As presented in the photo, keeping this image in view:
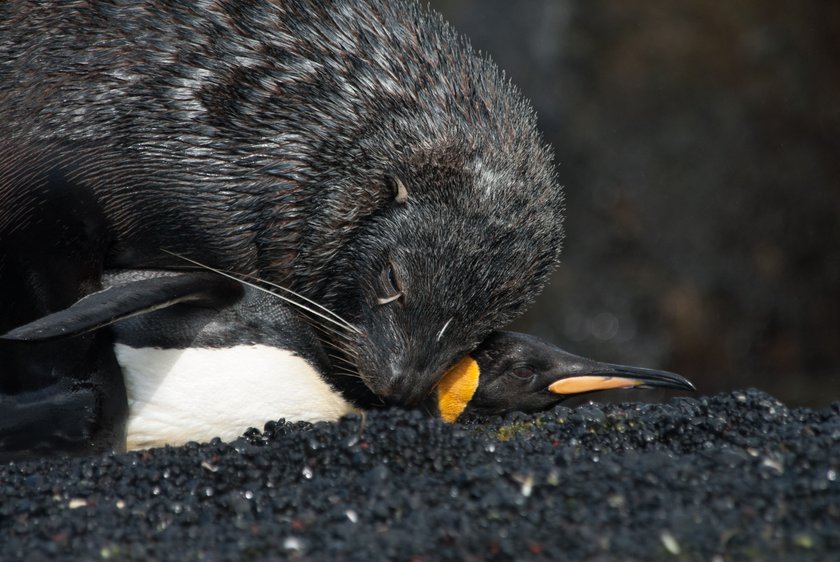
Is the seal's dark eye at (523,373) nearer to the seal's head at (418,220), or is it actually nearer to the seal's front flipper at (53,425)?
the seal's head at (418,220)

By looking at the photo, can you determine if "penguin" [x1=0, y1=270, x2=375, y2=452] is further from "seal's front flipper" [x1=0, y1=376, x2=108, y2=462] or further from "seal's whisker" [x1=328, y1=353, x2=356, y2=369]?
"seal's whisker" [x1=328, y1=353, x2=356, y2=369]

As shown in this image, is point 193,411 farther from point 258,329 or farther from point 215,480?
point 215,480

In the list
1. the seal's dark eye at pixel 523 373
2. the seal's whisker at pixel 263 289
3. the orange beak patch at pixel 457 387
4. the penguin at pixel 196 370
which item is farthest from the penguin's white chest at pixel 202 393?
the seal's dark eye at pixel 523 373

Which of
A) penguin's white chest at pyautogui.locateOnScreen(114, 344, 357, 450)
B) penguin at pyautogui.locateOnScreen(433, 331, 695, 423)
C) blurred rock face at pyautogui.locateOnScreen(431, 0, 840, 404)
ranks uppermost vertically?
blurred rock face at pyautogui.locateOnScreen(431, 0, 840, 404)

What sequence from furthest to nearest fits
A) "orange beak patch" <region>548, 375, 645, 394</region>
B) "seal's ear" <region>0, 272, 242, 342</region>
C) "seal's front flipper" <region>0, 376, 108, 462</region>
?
"orange beak patch" <region>548, 375, 645, 394</region>, "seal's front flipper" <region>0, 376, 108, 462</region>, "seal's ear" <region>0, 272, 242, 342</region>

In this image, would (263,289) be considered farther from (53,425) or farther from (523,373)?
(523,373)

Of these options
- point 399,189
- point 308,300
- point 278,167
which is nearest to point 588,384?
point 399,189

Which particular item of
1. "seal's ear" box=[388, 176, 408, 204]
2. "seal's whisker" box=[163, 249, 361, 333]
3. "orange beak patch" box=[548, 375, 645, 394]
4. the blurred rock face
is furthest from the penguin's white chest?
the blurred rock face
